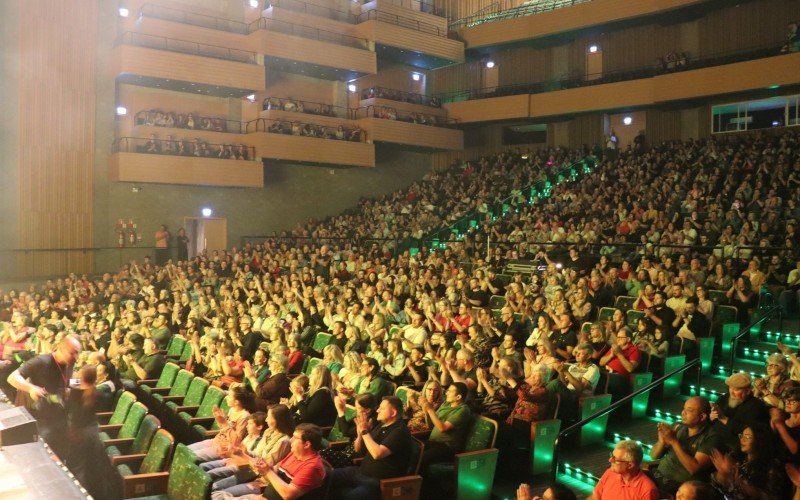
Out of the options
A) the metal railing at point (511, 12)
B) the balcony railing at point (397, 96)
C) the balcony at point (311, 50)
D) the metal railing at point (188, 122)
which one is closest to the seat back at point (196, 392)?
the metal railing at point (188, 122)

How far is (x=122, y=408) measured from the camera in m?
5.77

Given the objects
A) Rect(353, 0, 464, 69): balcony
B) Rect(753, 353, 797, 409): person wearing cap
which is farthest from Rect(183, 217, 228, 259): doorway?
Rect(753, 353, 797, 409): person wearing cap

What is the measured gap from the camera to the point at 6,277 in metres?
16.2

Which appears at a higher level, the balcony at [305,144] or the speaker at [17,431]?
the balcony at [305,144]

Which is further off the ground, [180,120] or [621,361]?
[180,120]

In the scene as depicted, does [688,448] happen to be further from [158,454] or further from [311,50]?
[311,50]

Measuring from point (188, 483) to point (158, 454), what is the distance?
69cm

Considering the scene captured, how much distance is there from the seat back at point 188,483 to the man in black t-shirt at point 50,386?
1.51 metres

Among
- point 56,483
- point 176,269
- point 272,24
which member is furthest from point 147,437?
point 272,24

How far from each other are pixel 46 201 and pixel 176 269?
478 cm

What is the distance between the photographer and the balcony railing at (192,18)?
18127mm

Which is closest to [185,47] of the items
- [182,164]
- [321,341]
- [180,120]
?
[180,120]

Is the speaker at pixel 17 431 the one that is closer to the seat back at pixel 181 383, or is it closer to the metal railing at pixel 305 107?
the seat back at pixel 181 383

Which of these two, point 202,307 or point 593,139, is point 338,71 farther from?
point 202,307
